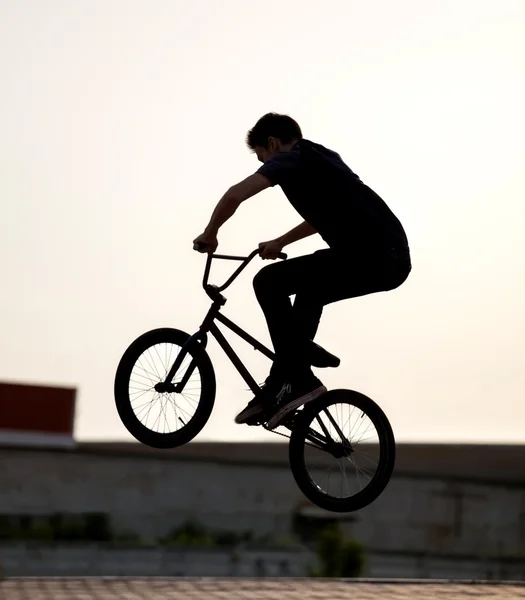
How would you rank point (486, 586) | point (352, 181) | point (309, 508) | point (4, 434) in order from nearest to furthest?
point (352, 181) < point (4, 434) < point (486, 586) < point (309, 508)

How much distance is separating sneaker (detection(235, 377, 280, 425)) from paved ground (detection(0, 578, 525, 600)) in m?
52.4

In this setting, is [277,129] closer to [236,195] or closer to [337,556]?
[236,195]

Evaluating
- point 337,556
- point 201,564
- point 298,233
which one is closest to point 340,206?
point 298,233

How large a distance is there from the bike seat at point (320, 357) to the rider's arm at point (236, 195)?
1.46 metres

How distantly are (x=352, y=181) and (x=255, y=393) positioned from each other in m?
1.82

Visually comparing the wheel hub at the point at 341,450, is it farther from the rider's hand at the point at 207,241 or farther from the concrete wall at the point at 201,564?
the concrete wall at the point at 201,564

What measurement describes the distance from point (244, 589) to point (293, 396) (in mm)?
58133

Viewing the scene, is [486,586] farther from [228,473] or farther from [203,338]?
[203,338]

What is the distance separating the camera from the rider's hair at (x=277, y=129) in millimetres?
10484

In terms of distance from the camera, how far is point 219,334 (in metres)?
10.9

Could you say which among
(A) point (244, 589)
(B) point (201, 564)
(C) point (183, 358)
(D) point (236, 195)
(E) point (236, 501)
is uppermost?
(D) point (236, 195)

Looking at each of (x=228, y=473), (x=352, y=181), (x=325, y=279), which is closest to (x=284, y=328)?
(x=325, y=279)

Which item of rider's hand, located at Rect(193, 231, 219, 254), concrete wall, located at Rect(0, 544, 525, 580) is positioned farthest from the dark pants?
concrete wall, located at Rect(0, 544, 525, 580)

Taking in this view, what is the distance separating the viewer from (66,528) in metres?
74.2
